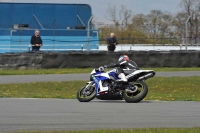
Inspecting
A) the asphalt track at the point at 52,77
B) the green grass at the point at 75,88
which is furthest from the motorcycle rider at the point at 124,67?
the asphalt track at the point at 52,77

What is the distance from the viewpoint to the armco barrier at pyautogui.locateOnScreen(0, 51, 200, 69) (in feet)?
83.7

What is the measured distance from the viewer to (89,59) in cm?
2609

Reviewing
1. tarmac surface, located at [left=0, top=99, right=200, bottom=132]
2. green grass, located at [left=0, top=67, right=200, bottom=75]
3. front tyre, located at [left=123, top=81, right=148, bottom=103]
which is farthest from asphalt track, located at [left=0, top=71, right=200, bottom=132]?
green grass, located at [left=0, top=67, right=200, bottom=75]

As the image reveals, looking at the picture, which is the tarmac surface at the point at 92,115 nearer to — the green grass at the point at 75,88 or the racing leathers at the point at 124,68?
the racing leathers at the point at 124,68

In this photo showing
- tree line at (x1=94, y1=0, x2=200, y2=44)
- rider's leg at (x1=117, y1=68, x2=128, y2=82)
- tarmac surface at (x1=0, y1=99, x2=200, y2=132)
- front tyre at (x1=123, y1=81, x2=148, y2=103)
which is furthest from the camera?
tree line at (x1=94, y1=0, x2=200, y2=44)

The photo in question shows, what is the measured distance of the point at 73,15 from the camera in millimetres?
40594

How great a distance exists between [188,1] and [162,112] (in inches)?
1797

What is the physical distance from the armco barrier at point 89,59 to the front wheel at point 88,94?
11.3 metres

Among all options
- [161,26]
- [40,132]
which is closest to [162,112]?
[40,132]

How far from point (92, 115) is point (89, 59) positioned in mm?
15039

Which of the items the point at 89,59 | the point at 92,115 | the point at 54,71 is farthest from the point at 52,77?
the point at 92,115

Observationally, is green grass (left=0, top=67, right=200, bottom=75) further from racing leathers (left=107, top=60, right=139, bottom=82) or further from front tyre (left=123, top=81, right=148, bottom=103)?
front tyre (left=123, top=81, right=148, bottom=103)

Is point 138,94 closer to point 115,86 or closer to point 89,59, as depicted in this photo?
point 115,86

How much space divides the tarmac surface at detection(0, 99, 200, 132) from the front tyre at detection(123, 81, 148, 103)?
0.17 m
